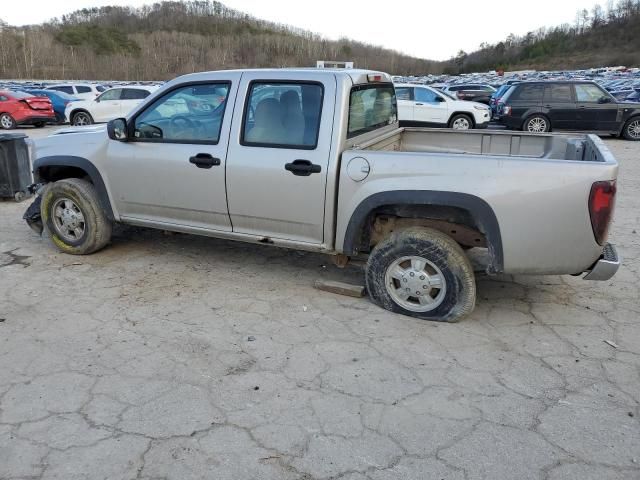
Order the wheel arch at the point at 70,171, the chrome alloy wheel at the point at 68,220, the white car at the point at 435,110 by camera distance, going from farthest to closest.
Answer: the white car at the point at 435,110 → the chrome alloy wheel at the point at 68,220 → the wheel arch at the point at 70,171

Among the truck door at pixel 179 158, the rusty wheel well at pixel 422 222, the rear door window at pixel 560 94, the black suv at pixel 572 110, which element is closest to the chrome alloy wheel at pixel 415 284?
the rusty wheel well at pixel 422 222

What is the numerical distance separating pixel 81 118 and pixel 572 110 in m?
16.0

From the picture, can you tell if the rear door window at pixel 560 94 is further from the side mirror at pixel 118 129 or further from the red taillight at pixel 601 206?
the side mirror at pixel 118 129

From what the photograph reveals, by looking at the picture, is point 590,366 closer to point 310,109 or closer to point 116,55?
point 310,109

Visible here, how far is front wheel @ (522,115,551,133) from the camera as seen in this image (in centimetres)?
1502

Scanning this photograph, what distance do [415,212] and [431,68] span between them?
11801cm

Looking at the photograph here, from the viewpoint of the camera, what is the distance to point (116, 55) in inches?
2854

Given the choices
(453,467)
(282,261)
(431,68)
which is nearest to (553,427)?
(453,467)

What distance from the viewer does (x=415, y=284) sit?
393 centimetres

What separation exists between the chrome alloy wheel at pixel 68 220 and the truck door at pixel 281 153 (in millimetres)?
1826

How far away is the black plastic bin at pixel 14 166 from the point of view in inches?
288

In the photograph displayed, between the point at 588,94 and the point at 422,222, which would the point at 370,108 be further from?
the point at 588,94

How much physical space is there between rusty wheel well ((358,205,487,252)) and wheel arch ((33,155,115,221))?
248 centimetres

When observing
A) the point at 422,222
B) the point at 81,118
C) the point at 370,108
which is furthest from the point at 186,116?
the point at 81,118
